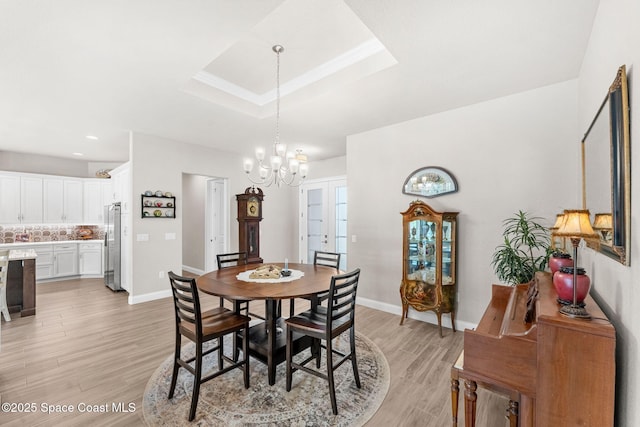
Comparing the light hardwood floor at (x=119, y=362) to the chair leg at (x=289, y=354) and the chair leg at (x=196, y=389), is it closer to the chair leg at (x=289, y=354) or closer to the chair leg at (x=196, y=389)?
the chair leg at (x=196, y=389)

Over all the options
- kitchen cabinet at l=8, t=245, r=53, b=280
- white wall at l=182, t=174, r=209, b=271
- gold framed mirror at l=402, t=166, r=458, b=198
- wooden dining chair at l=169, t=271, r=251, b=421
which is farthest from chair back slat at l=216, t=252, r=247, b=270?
kitchen cabinet at l=8, t=245, r=53, b=280

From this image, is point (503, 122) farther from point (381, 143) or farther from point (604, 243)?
point (604, 243)

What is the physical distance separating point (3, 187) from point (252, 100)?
225 inches

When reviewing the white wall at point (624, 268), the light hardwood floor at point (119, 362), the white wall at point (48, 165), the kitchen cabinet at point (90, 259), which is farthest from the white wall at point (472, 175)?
the white wall at point (48, 165)

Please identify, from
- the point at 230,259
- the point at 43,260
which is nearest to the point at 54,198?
A: the point at 43,260

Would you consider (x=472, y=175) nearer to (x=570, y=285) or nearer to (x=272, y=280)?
(x=570, y=285)

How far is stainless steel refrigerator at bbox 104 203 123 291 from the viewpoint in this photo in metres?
5.00

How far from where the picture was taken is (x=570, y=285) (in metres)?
1.28

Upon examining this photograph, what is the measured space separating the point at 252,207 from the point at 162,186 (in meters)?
1.51

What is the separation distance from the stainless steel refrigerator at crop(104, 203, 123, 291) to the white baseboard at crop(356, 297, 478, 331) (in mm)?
4306

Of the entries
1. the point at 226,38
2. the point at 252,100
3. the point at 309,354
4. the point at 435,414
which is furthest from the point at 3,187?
the point at 435,414

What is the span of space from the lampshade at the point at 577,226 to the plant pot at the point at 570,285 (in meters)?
0.20

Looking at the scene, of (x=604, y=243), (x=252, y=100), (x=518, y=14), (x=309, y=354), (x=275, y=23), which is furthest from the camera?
(x=252, y=100)

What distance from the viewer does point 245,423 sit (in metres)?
1.84
